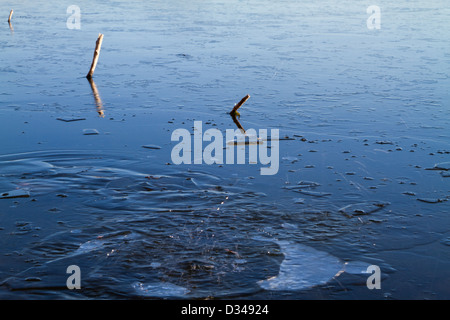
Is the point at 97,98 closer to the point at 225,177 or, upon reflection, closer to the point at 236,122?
the point at 236,122

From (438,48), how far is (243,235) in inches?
641

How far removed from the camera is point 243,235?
7.60 m

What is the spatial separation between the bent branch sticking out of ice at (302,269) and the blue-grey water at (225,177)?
0.07 ft

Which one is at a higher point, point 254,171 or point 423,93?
point 423,93

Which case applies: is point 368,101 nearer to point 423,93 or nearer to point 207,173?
point 423,93

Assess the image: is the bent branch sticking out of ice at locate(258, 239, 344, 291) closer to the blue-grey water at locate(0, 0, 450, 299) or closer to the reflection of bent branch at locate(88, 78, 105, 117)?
the blue-grey water at locate(0, 0, 450, 299)

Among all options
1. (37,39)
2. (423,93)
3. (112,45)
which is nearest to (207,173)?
(423,93)

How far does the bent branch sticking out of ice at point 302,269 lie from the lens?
6.50m

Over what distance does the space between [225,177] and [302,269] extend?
3.15 meters

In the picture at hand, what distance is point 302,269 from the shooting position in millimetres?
6793

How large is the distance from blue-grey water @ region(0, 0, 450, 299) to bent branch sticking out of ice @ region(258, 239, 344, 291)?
0.02 m

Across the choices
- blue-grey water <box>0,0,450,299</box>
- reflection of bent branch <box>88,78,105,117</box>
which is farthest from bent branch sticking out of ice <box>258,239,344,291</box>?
reflection of bent branch <box>88,78,105,117</box>

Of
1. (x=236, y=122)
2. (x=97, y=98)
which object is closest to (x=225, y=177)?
(x=236, y=122)

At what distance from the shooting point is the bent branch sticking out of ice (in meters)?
6.50
